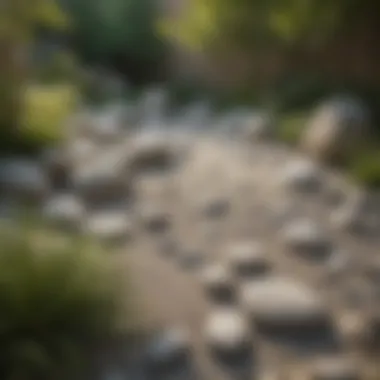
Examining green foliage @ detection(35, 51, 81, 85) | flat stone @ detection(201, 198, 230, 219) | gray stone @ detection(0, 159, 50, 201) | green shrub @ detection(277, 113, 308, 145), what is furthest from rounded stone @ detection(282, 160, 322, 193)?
green foliage @ detection(35, 51, 81, 85)

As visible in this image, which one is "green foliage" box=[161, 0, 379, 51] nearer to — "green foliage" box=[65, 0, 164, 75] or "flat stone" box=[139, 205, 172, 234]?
"green foliage" box=[65, 0, 164, 75]

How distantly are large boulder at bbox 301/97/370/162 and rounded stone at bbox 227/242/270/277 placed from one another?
0.77 m

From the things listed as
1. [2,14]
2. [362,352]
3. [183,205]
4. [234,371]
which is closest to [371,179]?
[183,205]

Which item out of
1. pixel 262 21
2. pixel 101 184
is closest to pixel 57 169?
pixel 101 184

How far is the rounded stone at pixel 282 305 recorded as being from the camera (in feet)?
5.19

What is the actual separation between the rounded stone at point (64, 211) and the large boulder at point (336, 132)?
3.02 ft

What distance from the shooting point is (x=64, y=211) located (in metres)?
1.90

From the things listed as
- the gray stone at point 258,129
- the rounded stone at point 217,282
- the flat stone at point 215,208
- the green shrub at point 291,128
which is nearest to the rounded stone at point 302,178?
the flat stone at point 215,208

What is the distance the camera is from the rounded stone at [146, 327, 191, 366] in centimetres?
142

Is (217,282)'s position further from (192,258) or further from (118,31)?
(118,31)

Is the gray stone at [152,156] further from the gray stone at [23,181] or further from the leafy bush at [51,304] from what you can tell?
the leafy bush at [51,304]

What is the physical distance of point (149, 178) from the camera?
2451 millimetres

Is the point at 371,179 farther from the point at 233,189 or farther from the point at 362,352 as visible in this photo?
the point at 362,352

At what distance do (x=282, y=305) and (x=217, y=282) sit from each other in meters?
0.17
